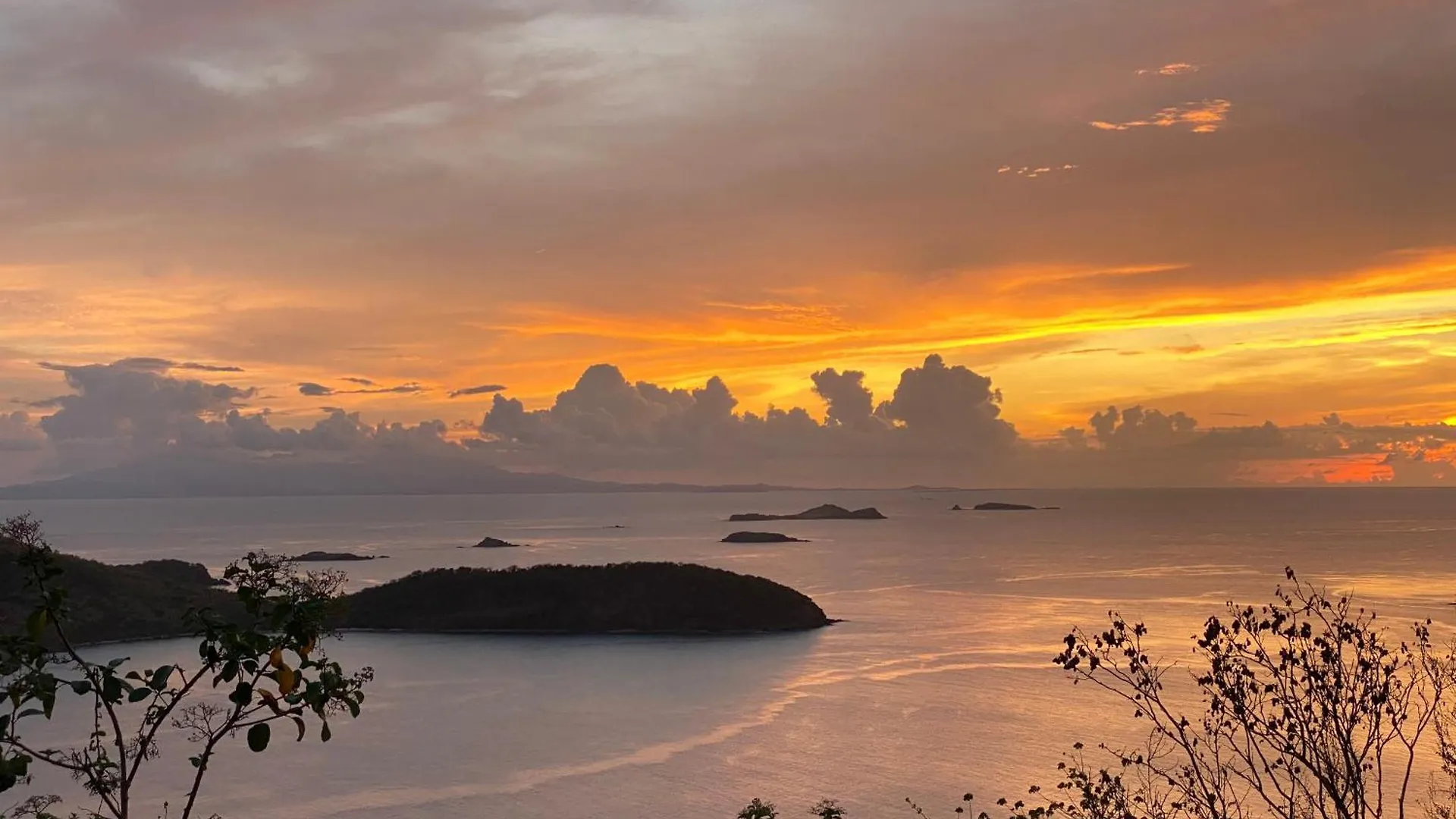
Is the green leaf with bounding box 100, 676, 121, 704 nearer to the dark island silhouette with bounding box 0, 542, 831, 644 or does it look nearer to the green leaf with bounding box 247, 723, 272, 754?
the green leaf with bounding box 247, 723, 272, 754

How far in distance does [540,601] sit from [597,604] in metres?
5.18

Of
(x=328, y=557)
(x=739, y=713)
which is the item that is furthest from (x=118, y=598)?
(x=328, y=557)

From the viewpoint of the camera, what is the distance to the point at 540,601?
94.2 meters

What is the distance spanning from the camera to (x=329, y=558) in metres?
160

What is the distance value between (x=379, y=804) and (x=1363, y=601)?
8948 cm

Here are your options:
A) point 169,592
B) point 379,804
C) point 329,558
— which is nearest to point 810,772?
point 379,804

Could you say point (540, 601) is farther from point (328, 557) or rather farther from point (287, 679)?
point (287, 679)

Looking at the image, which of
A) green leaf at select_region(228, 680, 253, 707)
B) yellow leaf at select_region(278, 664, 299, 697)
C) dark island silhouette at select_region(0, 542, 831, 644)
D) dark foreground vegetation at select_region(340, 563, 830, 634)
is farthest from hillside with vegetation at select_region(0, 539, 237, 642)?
yellow leaf at select_region(278, 664, 299, 697)

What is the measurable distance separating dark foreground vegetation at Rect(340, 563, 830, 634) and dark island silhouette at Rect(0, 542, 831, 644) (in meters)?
0.08

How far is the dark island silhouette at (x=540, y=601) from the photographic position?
291 feet

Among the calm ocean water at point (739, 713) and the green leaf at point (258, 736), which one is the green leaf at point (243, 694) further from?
the calm ocean water at point (739, 713)

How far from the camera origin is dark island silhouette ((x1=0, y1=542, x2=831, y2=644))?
88.8 m

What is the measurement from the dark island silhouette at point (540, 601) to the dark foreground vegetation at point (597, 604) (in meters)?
0.08

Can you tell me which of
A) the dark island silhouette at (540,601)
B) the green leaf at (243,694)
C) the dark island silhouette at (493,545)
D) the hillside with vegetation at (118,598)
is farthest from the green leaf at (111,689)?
the dark island silhouette at (493,545)
